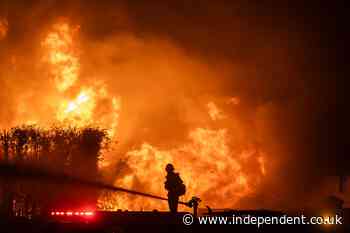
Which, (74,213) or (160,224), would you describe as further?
(160,224)

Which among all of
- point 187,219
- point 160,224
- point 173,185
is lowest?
point 160,224

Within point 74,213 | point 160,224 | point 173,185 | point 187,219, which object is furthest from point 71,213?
point 187,219

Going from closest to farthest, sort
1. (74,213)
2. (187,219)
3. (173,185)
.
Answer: (74,213) < (173,185) < (187,219)

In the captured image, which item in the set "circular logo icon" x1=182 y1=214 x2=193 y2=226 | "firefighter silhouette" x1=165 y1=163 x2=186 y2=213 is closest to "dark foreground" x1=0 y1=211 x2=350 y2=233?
"circular logo icon" x1=182 y1=214 x2=193 y2=226

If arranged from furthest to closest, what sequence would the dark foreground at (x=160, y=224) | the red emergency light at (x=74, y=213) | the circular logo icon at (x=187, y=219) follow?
the circular logo icon at (x=187, y=219) → the red emergency light at (x=74, y=213) → the dark foreground at (x=160, y=224)

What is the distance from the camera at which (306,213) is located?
3033 cm

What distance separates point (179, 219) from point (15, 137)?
7854 centimetres

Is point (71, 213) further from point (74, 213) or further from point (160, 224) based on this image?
point (160, 224)

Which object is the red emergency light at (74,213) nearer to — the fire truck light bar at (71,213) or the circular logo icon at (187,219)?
the fire truck light bar at (71,213)

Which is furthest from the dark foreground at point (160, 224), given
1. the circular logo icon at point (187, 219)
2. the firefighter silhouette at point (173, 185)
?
the firefighter silhouette at point (173, 185)

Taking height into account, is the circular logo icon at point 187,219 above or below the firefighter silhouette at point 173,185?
below

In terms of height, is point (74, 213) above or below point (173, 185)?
below

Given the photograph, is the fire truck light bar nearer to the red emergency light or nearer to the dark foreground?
the red emergency light

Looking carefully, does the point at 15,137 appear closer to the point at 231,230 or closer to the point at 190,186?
the point at 190,186
